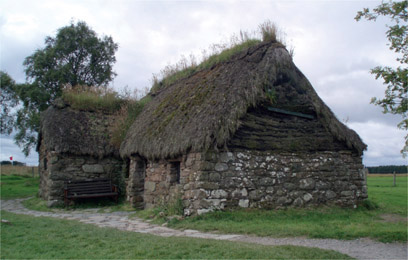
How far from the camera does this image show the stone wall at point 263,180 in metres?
8.79

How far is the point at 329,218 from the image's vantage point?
8820 millimetres

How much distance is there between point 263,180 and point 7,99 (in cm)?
2269

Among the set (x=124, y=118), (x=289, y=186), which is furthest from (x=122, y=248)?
(x=124, y=118)

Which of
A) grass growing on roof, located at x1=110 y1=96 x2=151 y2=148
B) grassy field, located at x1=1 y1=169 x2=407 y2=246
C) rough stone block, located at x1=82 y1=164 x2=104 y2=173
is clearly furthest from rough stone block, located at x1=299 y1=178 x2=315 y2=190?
rough stone block, located at x1=82 y1=164 x2=104 y2=173

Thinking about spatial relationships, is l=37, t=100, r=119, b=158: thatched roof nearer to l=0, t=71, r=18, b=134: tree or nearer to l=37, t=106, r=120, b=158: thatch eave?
l=37, t=106, r=120, b=158: thatch eave

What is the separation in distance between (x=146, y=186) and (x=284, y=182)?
4.68 metres

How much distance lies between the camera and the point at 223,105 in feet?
30.6

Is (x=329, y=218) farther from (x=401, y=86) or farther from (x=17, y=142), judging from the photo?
(x=17, y=142)

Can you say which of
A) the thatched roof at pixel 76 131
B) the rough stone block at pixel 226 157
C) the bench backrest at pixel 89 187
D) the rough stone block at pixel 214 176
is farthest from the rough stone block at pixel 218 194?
the thatched roof at pixel 76 131

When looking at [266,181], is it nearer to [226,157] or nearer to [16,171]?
[226,157]

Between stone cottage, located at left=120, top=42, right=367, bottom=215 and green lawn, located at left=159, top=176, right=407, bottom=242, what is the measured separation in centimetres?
36

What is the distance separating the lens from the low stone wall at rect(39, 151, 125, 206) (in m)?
13.1

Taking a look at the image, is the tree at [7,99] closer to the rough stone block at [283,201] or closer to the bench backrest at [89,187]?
the bench backrest at [89,187]

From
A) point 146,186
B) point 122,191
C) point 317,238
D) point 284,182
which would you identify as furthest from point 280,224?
point 122,191
